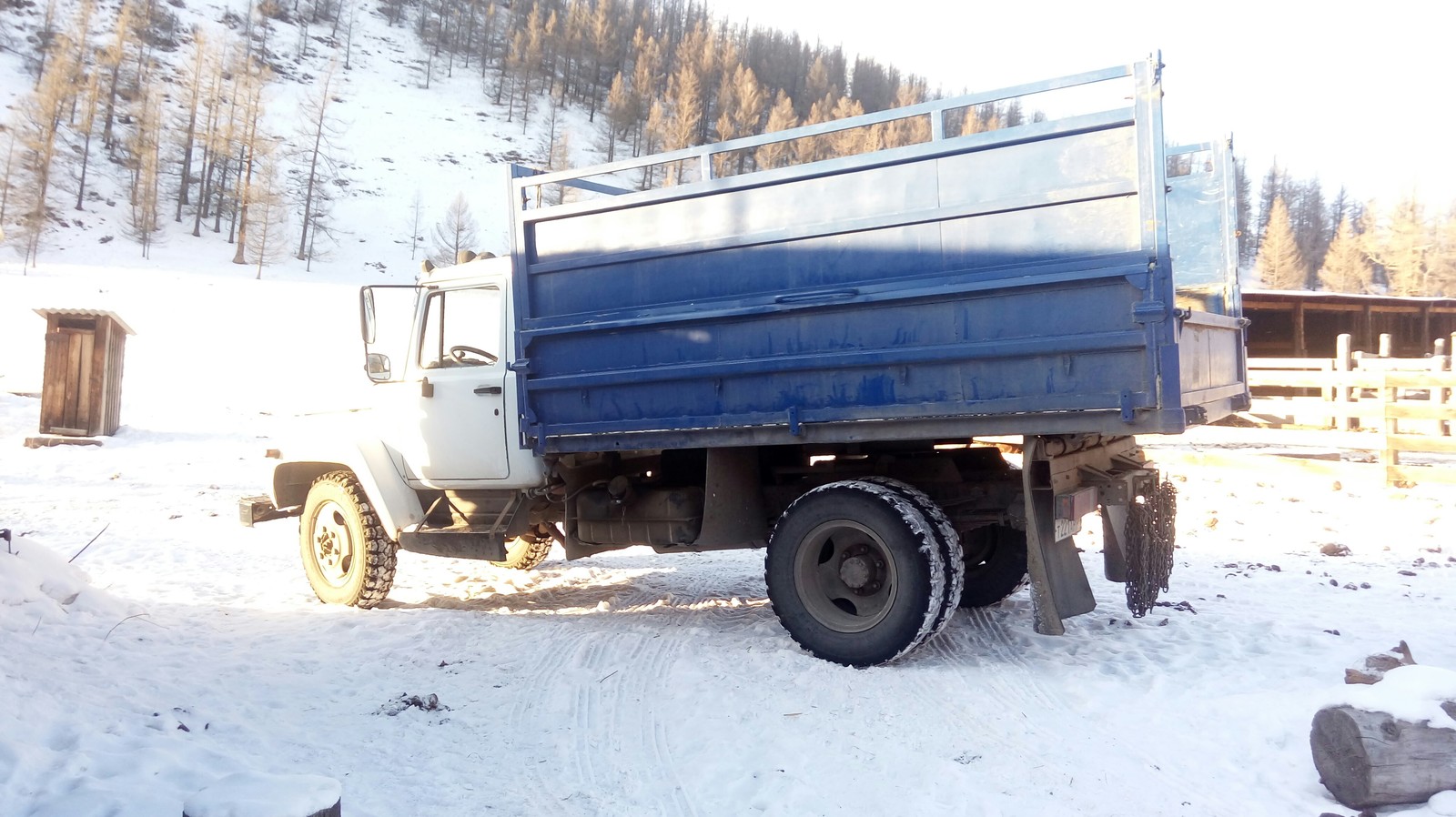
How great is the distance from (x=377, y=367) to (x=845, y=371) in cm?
348

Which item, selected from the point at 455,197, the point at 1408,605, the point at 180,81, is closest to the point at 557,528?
the point at 1408,605

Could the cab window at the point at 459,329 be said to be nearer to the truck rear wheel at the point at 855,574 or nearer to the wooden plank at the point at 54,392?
the truck rear wheel at the point at 855,574

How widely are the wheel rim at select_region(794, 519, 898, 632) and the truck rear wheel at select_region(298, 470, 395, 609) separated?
318cm

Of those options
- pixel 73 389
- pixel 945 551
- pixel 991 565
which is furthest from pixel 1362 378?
pixel 73 389

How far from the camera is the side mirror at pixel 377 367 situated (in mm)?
6594

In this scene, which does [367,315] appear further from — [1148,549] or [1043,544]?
[1148,549]

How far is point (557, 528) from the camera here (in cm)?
670

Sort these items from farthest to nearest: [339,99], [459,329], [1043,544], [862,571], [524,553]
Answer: [339,99]
[524,553]
[459,329]
[862,571]
[1043,544]

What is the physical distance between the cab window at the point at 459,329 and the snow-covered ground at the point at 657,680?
101 centimetres

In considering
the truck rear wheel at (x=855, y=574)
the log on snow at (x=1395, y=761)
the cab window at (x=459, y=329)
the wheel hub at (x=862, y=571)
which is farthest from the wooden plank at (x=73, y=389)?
the log on snow at (x=1395, y=761)

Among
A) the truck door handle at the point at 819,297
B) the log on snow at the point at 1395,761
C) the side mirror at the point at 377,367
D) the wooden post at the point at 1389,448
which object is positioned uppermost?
the truck door handle at the point at 819,297

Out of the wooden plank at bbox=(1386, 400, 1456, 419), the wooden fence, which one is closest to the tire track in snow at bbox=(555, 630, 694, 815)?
the wooden fence

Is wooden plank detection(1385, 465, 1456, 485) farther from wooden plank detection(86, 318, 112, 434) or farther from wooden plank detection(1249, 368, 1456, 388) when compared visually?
wooden plank detection(86, 318, 112, 434)

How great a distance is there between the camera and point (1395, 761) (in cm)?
312
